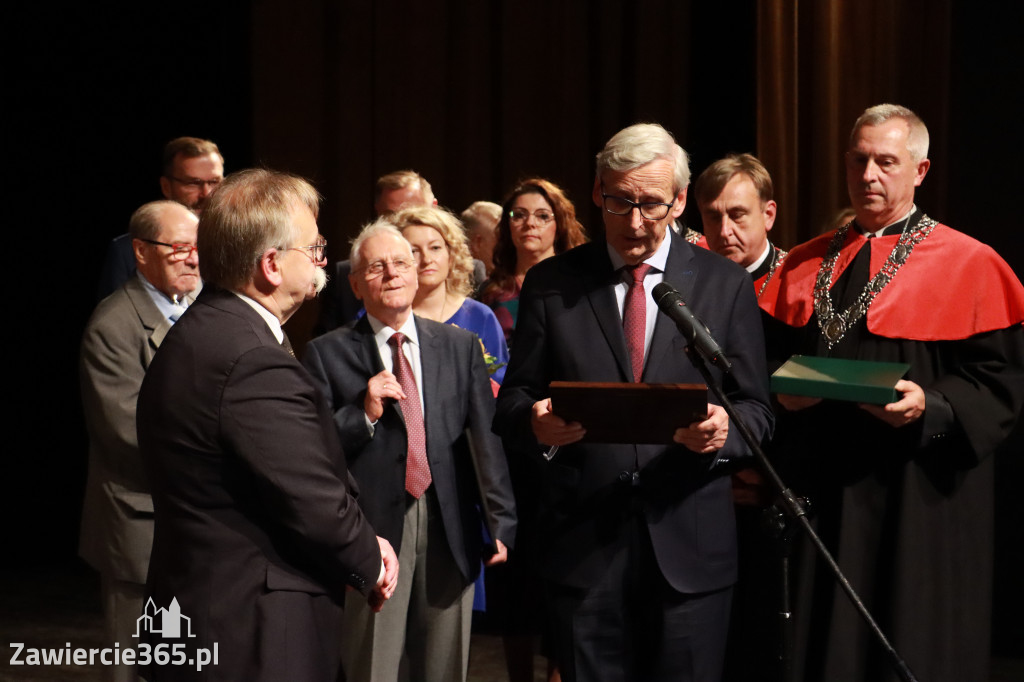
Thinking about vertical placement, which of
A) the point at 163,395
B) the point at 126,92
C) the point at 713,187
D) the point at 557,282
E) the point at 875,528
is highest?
the point at 126,92

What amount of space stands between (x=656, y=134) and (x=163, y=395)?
1311 mm

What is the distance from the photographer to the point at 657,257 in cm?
291

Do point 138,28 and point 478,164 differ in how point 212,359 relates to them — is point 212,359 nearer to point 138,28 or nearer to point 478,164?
point 478,164

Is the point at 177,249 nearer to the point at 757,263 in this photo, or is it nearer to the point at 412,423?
the point at 412,423

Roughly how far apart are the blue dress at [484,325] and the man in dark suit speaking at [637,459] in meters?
1.65

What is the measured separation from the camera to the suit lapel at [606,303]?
9.28 feet

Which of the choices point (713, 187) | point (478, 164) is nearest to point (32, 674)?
point (713, 187)

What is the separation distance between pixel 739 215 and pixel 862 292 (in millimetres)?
1068

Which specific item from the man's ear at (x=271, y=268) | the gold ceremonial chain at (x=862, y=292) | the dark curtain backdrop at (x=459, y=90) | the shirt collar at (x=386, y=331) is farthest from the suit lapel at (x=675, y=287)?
the dark curtain backdrop at (x=459, y=90)

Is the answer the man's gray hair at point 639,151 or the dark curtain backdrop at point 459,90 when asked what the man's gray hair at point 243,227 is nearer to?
the man's gray hair at point 639,151

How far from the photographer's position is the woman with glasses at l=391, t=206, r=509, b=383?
15.0ft

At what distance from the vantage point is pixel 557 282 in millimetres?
2943

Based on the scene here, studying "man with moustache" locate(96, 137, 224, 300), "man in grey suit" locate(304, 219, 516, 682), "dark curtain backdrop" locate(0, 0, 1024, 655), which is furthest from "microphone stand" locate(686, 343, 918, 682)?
"dark curtain backdrop" locate(0, 0, 1024, 655)

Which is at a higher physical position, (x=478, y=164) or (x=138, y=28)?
(x=138, y=28)
